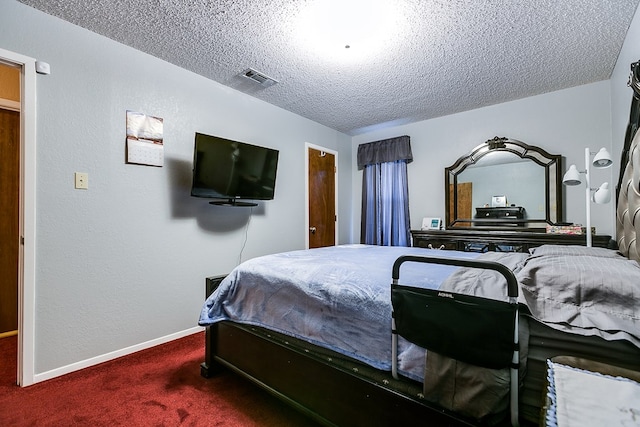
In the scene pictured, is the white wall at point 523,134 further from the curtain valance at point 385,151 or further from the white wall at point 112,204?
the white wall at point 112,204

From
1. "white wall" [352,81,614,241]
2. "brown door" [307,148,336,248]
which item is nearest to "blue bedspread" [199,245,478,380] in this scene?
"brown door" [307,148,336,248]

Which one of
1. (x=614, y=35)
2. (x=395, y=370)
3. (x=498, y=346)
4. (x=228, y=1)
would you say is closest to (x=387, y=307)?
(x=395, y=370)

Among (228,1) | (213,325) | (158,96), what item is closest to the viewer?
(228,1)

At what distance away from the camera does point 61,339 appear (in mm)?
2039

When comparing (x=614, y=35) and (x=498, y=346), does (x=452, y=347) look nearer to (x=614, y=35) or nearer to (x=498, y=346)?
(x=498, y=346)

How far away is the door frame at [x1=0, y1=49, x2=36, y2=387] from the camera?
6.22 feet

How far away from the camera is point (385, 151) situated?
14.4ft

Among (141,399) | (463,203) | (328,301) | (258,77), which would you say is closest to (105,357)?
(141,399)

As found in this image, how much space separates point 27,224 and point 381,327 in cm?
231

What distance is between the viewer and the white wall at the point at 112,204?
1990mm

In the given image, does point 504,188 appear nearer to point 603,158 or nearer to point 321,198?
point 603,158

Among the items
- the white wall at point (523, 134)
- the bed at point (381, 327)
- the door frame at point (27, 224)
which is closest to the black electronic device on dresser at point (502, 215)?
the white wall at point (523, 134)

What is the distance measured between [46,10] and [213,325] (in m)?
2.41

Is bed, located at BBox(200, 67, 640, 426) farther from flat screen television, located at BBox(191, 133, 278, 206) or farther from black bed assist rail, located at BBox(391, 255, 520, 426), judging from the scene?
flat screen television, located at BBox(191, 133, 278, 206)
